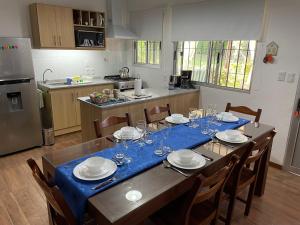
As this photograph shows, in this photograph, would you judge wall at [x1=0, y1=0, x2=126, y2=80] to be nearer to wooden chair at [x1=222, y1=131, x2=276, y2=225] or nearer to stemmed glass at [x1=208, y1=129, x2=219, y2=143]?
stemmed glass at [x1=208, y1=129, x2=219, y2=143]

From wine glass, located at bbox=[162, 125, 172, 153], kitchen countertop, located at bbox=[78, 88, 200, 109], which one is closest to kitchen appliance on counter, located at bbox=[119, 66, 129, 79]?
kitchen countertop, located at bbox=[78, 88, 200, 109]

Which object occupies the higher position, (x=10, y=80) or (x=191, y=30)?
(x=191, y=30)

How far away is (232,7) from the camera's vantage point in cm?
315

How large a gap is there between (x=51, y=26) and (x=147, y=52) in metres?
1.92

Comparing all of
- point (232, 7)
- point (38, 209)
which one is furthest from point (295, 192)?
point (38, 209)

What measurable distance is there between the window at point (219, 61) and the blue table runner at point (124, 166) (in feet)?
5.75

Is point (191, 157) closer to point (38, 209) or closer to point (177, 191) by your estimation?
point (177, 191)

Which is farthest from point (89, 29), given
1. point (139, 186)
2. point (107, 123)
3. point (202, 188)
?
point (202, 188)

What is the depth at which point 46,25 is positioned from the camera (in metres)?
3.69

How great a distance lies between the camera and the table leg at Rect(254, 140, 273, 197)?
2311 millimetres

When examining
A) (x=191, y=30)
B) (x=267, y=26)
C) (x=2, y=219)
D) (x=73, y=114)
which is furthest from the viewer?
(x=73, y=114)

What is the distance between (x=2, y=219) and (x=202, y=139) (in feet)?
6.37

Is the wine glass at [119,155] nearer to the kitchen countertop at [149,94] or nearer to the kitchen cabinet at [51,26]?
the kitchen countertop at [149,94]

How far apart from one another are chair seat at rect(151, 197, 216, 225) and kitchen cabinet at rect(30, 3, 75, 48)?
3.31 m
